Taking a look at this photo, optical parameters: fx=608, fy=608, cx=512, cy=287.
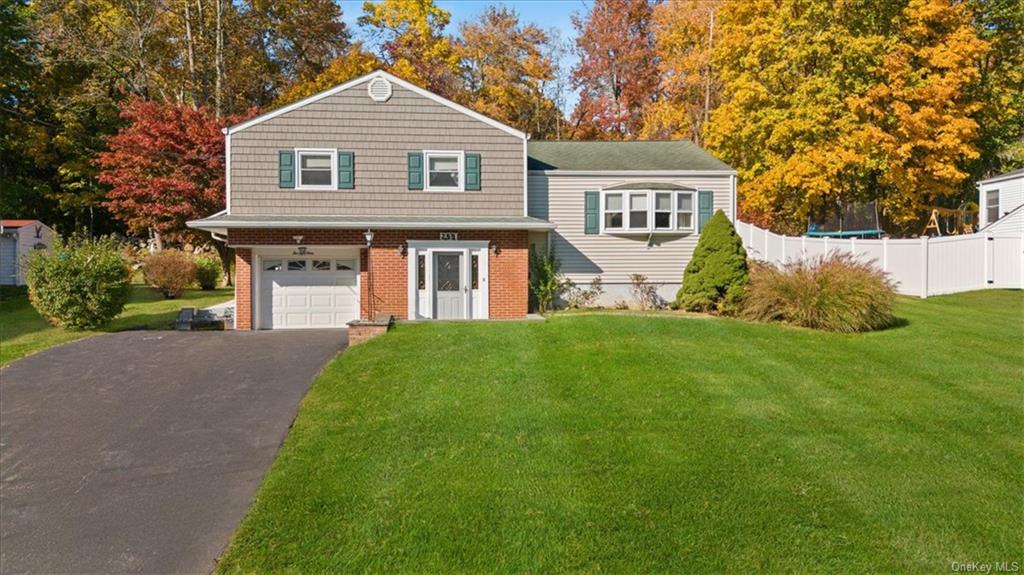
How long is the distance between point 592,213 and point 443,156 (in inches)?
186

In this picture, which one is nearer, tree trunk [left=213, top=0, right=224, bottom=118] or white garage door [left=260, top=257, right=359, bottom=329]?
white garage door [left=260, top=257, right=359, bottom=329]

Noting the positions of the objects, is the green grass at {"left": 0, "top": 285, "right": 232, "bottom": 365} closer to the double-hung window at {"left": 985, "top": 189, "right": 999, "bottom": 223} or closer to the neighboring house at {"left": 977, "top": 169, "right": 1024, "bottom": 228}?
the neighboring house at {"left": 977, "top": 169, "right": 1024, "bottom": 228}

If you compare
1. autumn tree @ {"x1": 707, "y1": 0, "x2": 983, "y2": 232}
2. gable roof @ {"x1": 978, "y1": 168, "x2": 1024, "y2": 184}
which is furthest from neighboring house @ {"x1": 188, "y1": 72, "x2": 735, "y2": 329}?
gable roof @ {"x1": 978, "y1": 168, "x2": 1024, "y2": 184}

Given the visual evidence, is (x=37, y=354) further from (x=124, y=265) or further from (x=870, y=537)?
(x=870, y=537)

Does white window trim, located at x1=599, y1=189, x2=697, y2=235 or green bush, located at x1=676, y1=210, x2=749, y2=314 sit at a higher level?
white window trim, located at x1=599, y1=189, x2=697, y2=235

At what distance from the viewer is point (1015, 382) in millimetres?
8469

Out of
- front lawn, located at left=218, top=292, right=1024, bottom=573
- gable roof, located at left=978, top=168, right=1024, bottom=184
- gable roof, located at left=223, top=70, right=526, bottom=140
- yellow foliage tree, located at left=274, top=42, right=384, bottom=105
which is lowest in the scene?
front lawn, located at left=218, top=292, right=1024, bottom=573

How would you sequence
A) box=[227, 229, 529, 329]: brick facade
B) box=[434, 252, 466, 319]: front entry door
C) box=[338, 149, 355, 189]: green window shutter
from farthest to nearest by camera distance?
box=[338, 149, 355, 189]: green window shutter → box=[434, 252, 466, 319]: front entry door → box=[227, 229, 529, 329]: brick facade

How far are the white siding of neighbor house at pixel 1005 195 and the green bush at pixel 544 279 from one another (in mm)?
15617

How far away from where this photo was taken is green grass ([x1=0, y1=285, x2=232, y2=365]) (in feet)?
42.4

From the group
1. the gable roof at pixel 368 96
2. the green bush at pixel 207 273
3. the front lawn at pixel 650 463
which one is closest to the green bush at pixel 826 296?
the front lawn at pixel 650 463

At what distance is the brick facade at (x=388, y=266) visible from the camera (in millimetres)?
15836
